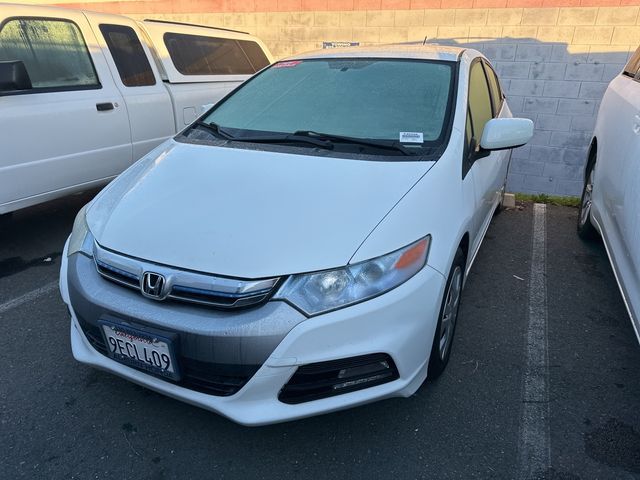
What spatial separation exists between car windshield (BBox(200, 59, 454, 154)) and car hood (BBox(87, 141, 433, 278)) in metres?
0.30

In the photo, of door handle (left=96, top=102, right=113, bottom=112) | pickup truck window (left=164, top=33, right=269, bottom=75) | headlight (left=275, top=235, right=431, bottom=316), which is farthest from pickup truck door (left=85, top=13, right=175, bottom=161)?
headlight (left=275, top=235, right=431, bottom=316)

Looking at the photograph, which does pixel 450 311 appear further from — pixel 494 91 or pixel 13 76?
pixel 13 76

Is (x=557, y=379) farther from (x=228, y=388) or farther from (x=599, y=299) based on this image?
(x=228, y=388)

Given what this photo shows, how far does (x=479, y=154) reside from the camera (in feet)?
9.05

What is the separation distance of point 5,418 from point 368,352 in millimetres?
1694

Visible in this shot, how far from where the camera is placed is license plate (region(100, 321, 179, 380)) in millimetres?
1773

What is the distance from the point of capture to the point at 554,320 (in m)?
3.06

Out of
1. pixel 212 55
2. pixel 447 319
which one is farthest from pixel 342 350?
pixel 212 55

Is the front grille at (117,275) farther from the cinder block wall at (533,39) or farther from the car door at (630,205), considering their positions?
the cinder block wall at (533,39)

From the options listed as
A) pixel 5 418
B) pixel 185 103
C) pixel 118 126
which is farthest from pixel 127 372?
pixel 185 103

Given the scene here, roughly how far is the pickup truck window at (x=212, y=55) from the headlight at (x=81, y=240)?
2.97 metres

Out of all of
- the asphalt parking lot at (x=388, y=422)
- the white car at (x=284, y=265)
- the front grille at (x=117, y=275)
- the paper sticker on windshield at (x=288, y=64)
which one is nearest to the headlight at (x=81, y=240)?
the white car at (x=284, y=265)

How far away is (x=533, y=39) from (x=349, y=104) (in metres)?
3.83

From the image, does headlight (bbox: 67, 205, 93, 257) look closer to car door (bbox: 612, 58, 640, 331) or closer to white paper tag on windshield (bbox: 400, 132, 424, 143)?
white paper tag on windshield (bbox: 400, 132, 424, 143)
